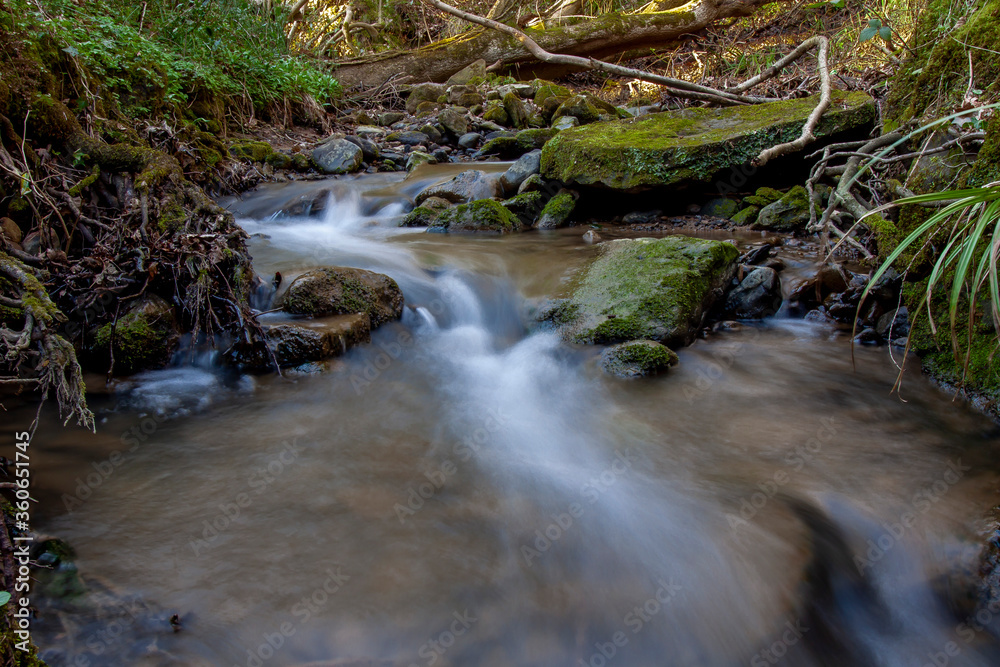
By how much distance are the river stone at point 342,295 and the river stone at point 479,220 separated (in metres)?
2.42

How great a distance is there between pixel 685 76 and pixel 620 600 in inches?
505

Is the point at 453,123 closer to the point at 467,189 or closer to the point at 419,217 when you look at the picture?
the point at 467,189

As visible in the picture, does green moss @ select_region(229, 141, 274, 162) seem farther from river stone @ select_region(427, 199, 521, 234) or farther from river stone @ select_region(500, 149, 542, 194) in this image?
river stone @ select_region(500, 149, 542, 194)

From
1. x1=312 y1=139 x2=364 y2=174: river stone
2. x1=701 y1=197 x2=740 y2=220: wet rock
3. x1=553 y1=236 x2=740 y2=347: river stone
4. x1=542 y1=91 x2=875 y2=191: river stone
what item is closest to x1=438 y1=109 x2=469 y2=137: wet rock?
x1=312 y1=139 x2=364 y2=174: river stone

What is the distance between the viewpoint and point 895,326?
3.96 m

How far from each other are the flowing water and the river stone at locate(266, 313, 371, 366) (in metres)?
0.11

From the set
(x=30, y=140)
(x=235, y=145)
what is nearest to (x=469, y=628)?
(x=30, y=140)

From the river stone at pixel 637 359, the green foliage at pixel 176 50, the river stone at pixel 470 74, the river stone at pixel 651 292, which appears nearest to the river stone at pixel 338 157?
the green foliage at pixel 176 50

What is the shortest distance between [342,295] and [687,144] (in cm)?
444

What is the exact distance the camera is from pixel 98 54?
6.21 m

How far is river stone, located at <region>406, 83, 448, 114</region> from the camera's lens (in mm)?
12562

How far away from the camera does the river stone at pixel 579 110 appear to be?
10.3m

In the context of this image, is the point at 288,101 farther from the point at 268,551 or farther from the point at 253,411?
the point at 268,551

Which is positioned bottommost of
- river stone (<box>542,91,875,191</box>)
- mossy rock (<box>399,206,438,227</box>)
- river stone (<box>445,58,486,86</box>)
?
mossy rock (<box>399,206,438,227</box>)
